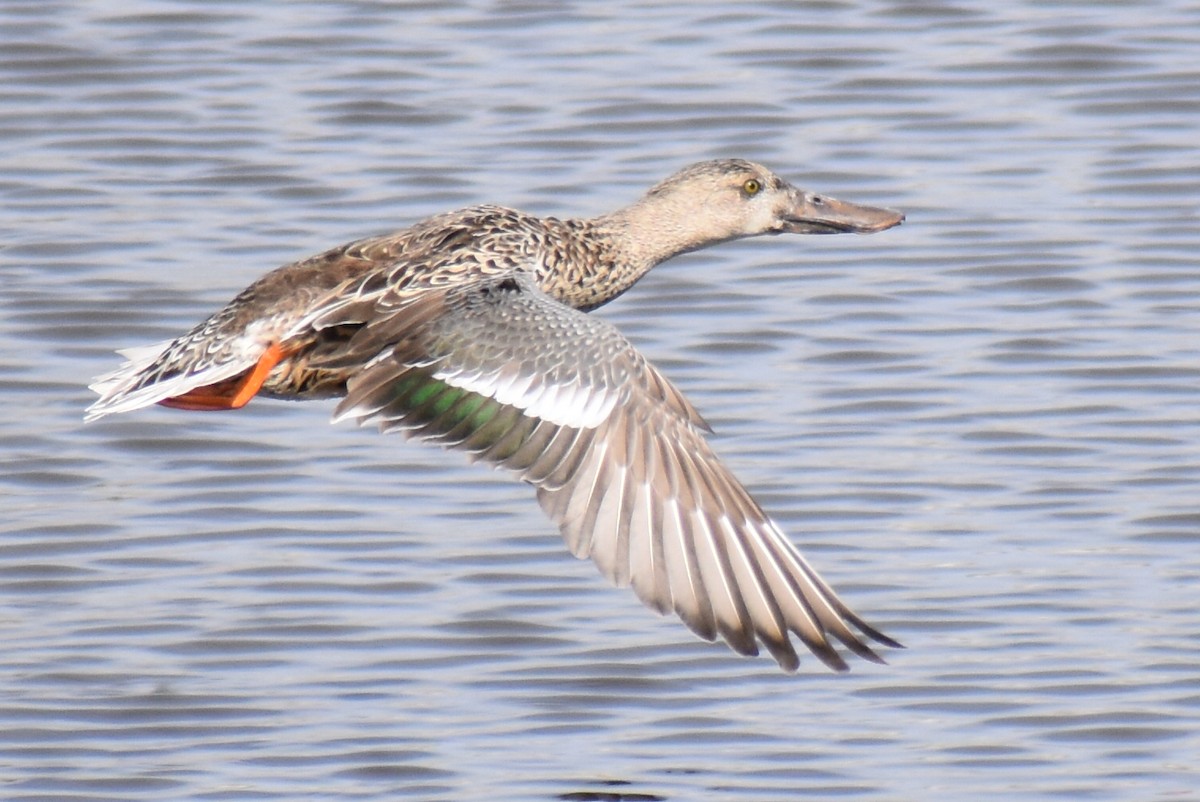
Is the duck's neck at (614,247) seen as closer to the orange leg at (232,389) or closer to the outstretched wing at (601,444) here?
the outstretched wing at (601,444)

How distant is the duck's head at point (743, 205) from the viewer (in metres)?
7.64

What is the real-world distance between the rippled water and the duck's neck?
1.15 meters

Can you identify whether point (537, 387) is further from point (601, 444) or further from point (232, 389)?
point (232, 389)

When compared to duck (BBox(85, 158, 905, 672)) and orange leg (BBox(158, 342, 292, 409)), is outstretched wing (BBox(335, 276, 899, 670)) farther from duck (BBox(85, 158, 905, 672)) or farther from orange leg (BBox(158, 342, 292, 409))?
orange leg (BBox(158, 342, 292, 409))

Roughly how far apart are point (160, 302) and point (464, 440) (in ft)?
14.6

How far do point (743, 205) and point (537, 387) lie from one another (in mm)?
1687

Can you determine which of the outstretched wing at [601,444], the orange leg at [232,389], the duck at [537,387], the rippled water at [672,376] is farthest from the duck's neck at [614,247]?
the rippled water at [672,376]

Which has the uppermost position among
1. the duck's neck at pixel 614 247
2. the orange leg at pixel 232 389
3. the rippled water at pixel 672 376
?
the duck's neck at pixel 614 247

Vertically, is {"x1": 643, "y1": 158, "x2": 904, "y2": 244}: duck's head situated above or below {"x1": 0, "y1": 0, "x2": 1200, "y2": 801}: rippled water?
above

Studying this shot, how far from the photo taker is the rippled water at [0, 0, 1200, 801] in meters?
7.46

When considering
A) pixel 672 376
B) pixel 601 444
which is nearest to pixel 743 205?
pixel 601 444

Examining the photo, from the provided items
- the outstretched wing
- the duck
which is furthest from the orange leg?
the outstretched wing

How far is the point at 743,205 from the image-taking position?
25.3 feet

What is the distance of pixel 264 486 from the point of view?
29.9ft
